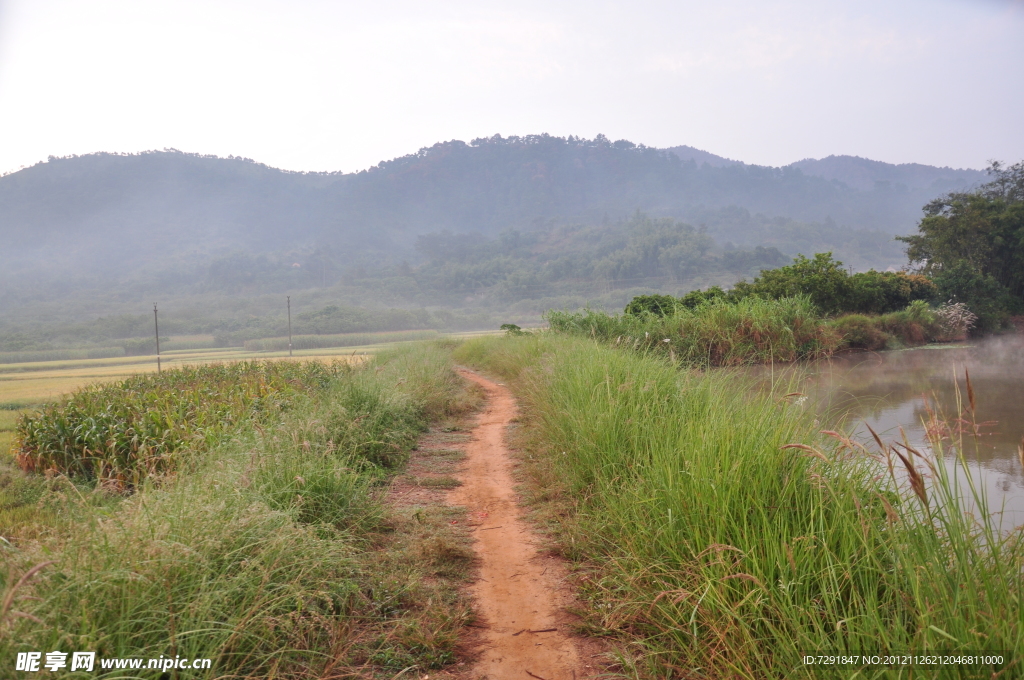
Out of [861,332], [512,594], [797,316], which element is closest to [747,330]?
[797,316]

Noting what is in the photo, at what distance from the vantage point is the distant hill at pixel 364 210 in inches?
3809

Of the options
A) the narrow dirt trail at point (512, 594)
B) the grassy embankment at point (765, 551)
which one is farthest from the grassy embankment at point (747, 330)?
the grassy embankment at point (765, 551)

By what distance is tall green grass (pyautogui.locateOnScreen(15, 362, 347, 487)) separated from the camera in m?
6.06

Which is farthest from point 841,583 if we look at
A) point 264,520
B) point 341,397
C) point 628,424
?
point 341,397

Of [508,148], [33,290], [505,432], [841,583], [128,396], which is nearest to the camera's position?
[841,583]

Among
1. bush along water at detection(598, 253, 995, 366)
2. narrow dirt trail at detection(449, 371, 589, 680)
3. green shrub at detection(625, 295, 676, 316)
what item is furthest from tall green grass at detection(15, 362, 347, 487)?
green shrub at detection(625, 295, 676, 316)

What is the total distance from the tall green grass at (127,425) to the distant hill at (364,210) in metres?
82.0

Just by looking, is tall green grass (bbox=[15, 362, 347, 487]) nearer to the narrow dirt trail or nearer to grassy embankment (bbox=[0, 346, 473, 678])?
grassy embankment (bbox=[0, 346, 473, 678])

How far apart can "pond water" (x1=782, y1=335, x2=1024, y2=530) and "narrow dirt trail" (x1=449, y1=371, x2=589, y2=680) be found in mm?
1774

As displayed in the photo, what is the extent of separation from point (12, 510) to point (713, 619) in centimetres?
592

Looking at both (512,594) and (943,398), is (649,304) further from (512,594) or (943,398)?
(512,594)

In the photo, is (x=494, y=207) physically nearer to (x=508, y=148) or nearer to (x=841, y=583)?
(x=508, y=148)

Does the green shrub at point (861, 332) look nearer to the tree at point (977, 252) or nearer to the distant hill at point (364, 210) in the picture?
the tree at point (977, 252)

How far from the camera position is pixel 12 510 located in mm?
5109
